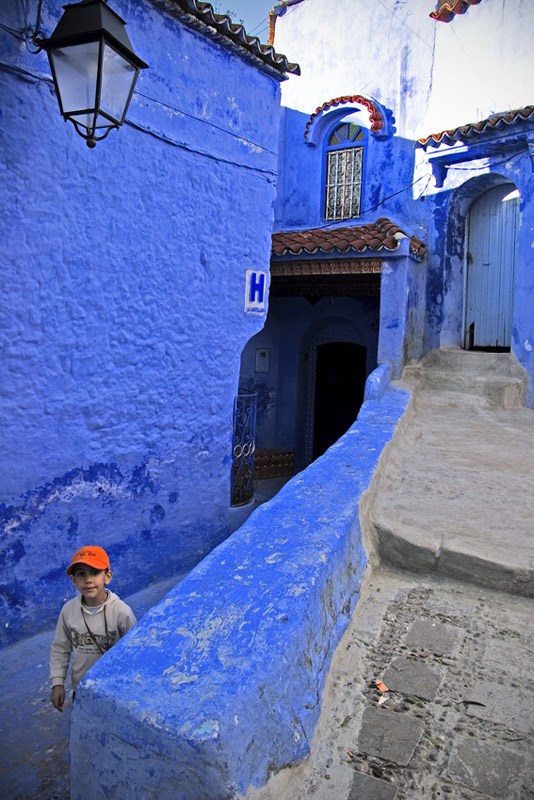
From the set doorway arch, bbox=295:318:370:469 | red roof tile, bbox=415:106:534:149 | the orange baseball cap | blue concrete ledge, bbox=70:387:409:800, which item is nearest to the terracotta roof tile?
red roof tile, bbox=415:106:534:149

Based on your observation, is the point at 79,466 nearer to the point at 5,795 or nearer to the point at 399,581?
the point at 5,795

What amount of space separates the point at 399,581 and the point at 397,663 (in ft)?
2.15

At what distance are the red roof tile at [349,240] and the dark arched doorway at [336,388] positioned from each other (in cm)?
342

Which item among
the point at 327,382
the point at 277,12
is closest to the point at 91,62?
the point at 277,12

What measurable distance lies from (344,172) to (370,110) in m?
1.13

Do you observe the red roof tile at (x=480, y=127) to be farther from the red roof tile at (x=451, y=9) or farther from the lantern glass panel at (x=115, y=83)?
the lantern glass panel at (x=115, y=83)

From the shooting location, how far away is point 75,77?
12.8ft

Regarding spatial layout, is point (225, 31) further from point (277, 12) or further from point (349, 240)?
point (277, 12)

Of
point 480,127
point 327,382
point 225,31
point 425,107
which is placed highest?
point 425,107

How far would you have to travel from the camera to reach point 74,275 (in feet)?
16.8

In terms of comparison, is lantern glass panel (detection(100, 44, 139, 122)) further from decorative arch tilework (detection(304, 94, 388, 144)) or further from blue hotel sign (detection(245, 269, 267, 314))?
decorative arch tilework (detection(304, 94, 388, 144))

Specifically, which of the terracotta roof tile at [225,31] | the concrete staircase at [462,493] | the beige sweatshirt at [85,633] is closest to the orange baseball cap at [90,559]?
the beige sweatshirt at [85,633]

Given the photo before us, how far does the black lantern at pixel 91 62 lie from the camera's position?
3.71 meters

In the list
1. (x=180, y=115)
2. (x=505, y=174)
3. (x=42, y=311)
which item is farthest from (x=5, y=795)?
(x=505, y=174)
